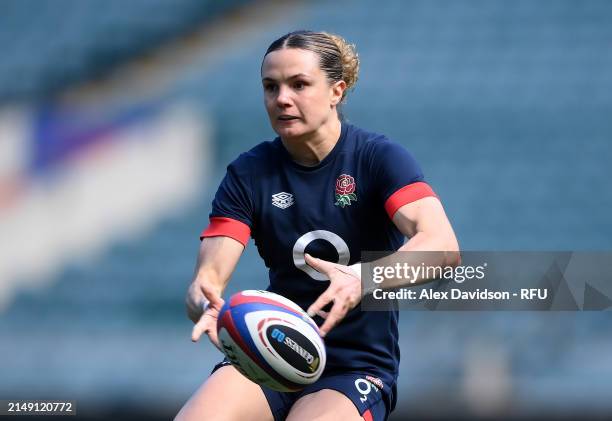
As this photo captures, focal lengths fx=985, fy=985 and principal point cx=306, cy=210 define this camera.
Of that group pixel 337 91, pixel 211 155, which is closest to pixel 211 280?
pixel 337 91

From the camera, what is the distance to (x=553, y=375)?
7434 mm

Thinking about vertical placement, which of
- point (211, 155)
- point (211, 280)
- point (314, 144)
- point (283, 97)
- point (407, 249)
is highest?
point (211, 155)

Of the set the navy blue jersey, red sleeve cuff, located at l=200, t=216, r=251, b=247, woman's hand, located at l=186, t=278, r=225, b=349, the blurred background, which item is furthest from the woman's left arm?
the blurred background

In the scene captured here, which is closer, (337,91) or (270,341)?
(270,341)

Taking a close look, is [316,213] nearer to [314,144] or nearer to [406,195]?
[314,144]

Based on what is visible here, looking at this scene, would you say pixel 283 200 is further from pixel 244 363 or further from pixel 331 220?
pixel 244 363

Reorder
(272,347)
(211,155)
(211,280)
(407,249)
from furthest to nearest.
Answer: (211,155) → (211,280) → (407,249) → (272,347)

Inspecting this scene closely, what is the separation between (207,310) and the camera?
130 inches

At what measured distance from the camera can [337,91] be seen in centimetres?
365

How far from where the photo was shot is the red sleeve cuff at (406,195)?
11.0ft

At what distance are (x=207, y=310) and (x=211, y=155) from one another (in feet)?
20.2

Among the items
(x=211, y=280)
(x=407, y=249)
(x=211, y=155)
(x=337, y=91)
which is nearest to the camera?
(x=407, y=249)

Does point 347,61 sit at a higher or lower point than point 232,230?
higher

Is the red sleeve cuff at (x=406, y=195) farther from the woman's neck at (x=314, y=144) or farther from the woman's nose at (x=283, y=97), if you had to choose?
the woman's nose at (x=283, y=97)
